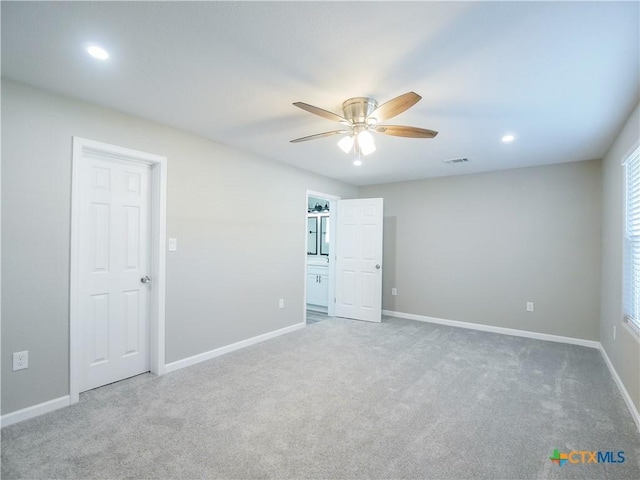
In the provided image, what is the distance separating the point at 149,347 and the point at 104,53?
2.51 metres

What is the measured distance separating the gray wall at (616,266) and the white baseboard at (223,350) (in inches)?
138

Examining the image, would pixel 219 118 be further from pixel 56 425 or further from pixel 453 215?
pixel 453 215

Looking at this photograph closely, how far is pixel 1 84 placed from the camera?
219 cm

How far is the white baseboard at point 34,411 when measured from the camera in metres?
2.21

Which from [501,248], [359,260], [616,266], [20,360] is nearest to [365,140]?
[616,266]

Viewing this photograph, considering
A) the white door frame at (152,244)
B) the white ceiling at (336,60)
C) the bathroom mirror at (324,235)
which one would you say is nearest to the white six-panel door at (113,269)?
the white door frame at (152,244)

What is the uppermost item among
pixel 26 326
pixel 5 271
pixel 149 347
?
pixel 5 271

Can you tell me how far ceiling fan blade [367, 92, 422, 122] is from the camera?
1.92 m

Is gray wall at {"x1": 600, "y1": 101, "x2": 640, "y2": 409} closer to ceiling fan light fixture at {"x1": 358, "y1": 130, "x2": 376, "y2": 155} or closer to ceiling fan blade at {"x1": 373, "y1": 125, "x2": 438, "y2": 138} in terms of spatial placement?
ceiling fan blade at {"x1": 373, "y1": 125, "x2": 438, "y2": 138}

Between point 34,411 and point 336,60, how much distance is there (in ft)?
10.4

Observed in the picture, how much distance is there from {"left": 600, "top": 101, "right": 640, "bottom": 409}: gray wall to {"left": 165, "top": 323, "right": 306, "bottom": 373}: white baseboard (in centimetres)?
349

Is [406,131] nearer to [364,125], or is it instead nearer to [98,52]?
[364,125]

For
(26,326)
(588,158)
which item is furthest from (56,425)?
(588,158)

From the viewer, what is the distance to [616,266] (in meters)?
3.19
